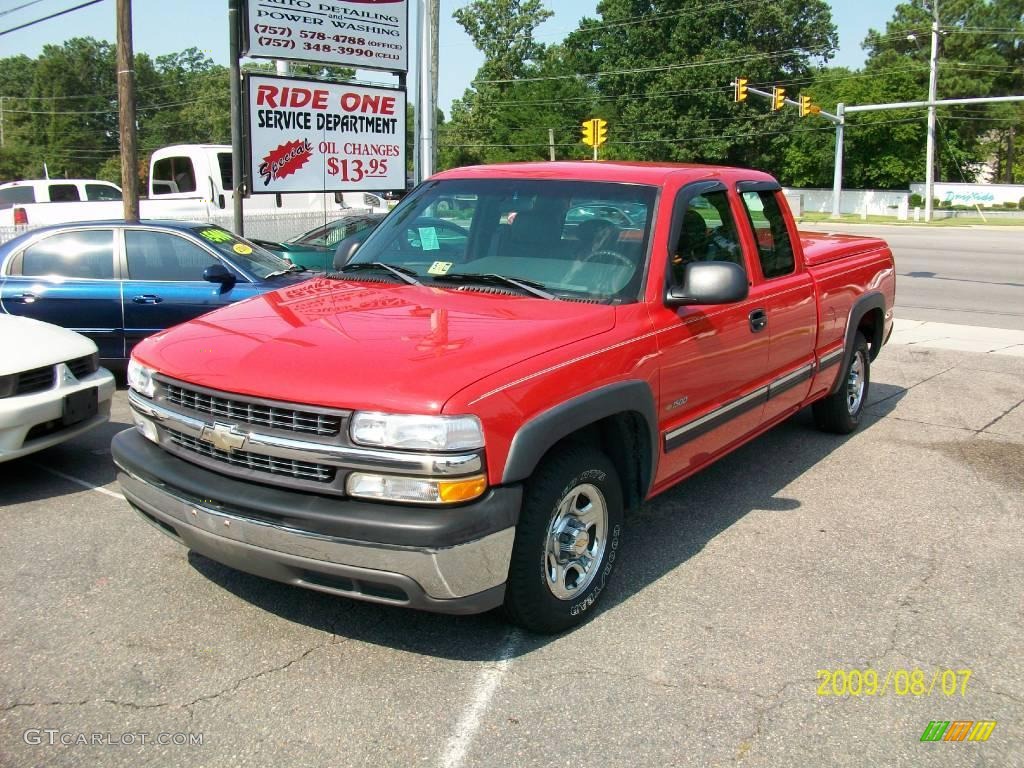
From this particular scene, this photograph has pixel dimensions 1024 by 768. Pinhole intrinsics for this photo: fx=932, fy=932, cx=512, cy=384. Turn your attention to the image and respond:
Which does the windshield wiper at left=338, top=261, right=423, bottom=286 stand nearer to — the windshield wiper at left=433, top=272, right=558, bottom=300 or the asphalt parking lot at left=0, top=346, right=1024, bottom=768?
the windshield wiper at left=433, top=272, right=558, bottom=300

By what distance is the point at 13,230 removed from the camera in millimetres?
15977

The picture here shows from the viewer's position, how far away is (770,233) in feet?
17.6

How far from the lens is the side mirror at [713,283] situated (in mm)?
4027

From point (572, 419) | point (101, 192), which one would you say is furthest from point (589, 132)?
point (572, 419)

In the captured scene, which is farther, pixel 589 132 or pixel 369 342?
pixel 589 132

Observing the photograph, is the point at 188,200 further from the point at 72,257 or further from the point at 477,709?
the point at 477,709

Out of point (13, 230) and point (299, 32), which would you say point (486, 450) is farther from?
point (13, 230)

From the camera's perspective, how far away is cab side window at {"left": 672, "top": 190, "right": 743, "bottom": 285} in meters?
4.48

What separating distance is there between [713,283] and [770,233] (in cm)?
153

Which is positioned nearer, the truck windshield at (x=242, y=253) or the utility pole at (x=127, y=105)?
the truck windshield at (x=242, y=253)

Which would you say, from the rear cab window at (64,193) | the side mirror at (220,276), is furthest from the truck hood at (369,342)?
the rear cab window at (64,193)

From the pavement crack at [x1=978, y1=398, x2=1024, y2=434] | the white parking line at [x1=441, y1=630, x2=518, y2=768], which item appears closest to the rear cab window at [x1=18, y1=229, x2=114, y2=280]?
the white parking line at [x1=441, y1=630, x2=518, y2=768]

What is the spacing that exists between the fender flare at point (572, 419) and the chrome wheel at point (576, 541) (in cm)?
30

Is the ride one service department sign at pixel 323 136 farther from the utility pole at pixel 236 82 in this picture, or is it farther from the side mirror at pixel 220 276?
the side mirror at pixel 220 276
